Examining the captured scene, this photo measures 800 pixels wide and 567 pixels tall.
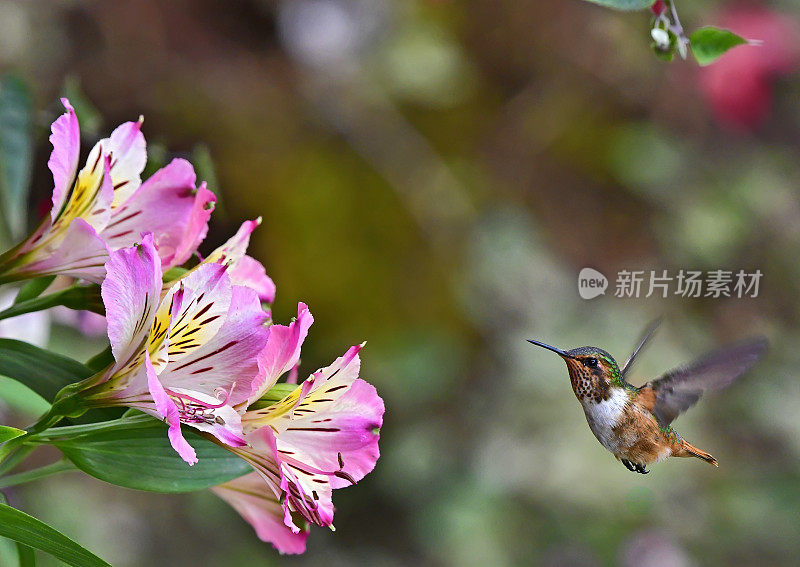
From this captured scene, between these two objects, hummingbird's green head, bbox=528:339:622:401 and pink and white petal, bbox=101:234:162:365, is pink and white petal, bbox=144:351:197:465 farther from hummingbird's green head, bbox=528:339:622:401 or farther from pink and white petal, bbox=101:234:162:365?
hummingbird's green head, bbox=528:339:622:401

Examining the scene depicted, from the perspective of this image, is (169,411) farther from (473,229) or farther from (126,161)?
(473,229)

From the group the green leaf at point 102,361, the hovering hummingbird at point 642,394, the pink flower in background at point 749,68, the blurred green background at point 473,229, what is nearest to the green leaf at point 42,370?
the green leaf at point 102,361

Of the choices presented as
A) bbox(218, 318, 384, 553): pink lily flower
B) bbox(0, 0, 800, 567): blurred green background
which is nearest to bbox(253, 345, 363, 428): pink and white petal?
bbox(218, 318, 384, 553): pink lily flower

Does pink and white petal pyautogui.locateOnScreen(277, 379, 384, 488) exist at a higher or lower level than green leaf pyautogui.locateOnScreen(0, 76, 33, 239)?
lower

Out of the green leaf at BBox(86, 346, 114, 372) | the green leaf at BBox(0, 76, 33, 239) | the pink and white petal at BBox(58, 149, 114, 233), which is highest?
the green leaf at BBox(0, 76, 33, 239)

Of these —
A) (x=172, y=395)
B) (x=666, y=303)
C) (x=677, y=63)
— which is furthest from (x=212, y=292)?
(x=677, y=63)

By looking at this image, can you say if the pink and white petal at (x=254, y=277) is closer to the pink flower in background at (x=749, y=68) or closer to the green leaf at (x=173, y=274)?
the green leaf at (x=173, y=274)
